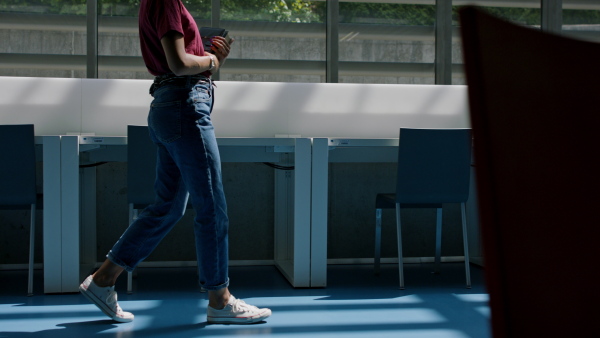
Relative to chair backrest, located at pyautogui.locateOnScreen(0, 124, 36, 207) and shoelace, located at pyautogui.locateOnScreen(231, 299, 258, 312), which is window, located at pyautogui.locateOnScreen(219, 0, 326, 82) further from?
shoelace, located at pyautogui.locateOnScreen(231, 299, 258, 312)

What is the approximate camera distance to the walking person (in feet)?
7.04

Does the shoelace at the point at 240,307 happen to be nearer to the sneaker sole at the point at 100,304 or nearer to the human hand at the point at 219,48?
the sneaker sole at the point at 100,304

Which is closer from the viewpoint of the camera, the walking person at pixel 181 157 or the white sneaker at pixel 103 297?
the walking person at pixel 181 157

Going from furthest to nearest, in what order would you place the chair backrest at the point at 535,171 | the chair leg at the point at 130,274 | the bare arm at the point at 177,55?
the chair leg at the point at 130,274 < the bare arm at the point at 177,55 < the chair backrest at the point at 535,171

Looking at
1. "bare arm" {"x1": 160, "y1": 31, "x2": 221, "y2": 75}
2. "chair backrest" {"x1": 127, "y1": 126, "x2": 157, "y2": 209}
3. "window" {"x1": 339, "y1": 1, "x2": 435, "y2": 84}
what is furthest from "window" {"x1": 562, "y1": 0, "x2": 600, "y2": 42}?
"bare arm" {"x1": 160, "y1": 31, "x2": 221, "y2": 75}

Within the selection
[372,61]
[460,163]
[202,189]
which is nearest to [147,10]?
[202,189]

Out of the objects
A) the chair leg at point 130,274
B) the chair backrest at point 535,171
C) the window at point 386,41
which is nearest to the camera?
the chair backrest at point 535,171

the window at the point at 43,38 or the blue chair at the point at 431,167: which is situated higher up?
the window at the point at 43,38

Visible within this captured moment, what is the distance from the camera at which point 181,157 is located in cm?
217

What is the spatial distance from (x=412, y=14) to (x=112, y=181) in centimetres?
438

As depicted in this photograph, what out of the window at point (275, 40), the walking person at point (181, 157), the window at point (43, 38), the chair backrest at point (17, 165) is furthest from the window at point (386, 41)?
the walking person at point (181, 157)

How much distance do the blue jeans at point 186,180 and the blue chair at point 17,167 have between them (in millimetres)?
889

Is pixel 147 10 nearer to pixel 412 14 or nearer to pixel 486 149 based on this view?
pixel 486 149

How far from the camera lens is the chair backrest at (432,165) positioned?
319cm
